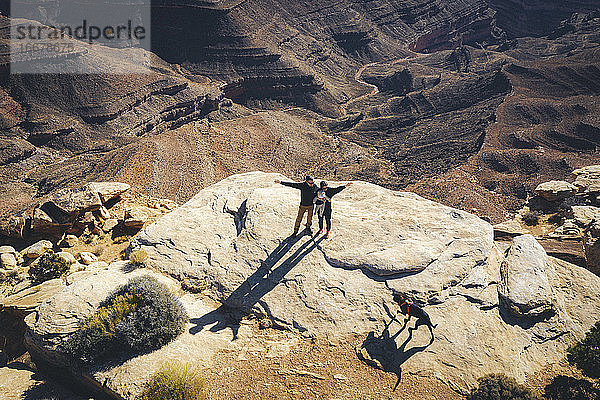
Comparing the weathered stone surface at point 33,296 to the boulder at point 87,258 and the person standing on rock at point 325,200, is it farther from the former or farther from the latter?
the person standing on rock at point 325,200

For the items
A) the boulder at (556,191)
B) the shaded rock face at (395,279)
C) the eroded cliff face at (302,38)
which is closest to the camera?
the shaded rock face at (395,279)

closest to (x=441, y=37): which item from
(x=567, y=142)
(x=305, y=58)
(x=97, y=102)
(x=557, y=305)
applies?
(x=305, y=58)

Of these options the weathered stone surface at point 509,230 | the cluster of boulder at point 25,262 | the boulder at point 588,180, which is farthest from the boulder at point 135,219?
the boulder at point 588,180

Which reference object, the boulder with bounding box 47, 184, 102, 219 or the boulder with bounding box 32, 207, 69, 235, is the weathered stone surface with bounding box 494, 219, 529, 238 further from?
the boulder with bounding box 32, 207, 69, 235

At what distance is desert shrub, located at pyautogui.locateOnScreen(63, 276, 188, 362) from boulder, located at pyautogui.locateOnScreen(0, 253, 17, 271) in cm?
654

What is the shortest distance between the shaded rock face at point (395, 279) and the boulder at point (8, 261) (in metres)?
5.16

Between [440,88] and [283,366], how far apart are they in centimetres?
5562

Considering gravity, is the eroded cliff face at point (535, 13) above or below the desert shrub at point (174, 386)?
above

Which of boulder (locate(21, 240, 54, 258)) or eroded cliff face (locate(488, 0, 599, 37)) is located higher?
eroded cliff face (locate(488, 0, 599, 37))

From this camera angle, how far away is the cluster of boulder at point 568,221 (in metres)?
12.2

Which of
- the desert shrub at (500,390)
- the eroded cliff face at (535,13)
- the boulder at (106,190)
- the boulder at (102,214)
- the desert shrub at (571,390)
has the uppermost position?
the eroded cliff face at (535,13)

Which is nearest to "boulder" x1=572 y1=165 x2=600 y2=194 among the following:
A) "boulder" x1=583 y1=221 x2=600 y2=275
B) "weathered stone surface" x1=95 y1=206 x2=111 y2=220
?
"boulder" x1=583 y1=221 x2=600 y2=275

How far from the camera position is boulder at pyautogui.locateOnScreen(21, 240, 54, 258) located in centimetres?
1268

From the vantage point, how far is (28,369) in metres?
9.15
